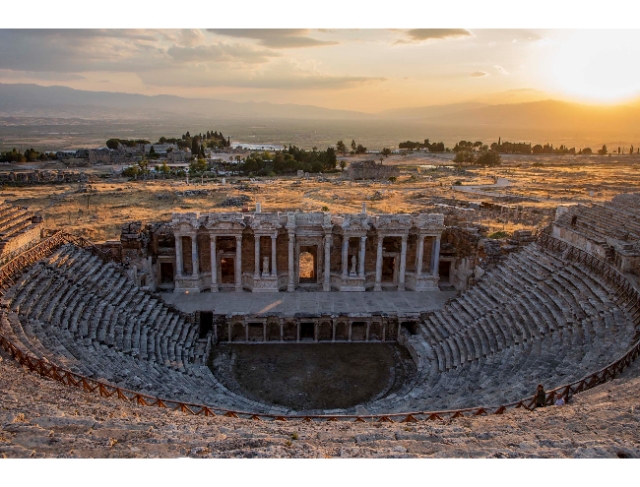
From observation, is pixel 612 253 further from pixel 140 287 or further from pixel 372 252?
pixel 140 287

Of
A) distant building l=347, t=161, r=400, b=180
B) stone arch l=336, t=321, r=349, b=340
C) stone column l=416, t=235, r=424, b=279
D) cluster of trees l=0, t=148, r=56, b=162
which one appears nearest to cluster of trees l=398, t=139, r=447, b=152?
distant building l=347, t=161, r=400, b=180

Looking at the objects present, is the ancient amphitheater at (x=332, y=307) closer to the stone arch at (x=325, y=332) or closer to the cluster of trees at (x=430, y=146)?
the stone arch at (x=325, y=332)

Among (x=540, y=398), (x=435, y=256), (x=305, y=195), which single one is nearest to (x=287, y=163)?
(x=305, y=195)

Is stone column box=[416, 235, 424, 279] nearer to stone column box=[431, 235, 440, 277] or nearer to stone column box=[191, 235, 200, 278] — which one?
stone column box=[431, 235, 440, 277]

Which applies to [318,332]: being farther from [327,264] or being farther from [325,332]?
[327,264]

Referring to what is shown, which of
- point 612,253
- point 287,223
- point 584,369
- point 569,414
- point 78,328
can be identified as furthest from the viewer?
point 287,223

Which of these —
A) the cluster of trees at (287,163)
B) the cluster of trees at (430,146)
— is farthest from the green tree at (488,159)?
the cluster of trees at (287,163)

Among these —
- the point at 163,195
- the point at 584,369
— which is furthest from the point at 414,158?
the point at 584,369
